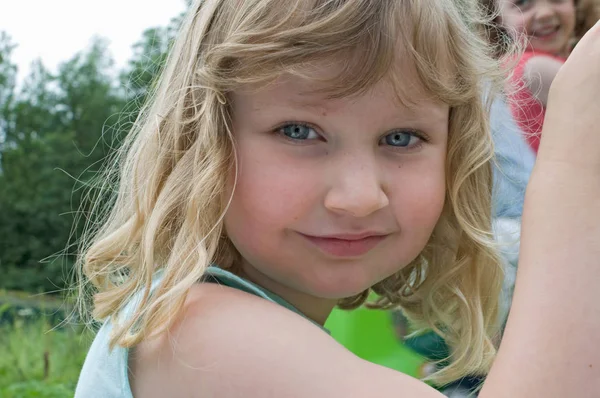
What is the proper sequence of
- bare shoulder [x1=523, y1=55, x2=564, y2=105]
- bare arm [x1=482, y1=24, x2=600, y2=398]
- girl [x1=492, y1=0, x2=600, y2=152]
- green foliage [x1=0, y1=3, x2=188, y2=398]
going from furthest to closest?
green foliage [x1=0, y1=3, x2=188, y2=398]
girl [x1=492, y1=0, x2=600, y2=152]
bare shoulder [x1=523, y1=55, x2=564, y2=105]
bare arm [x1=482, y1=24, x2=600, y2=398]

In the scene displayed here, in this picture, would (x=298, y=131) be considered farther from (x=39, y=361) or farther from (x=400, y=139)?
(x=39, y=361)

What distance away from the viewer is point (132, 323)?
1244mm

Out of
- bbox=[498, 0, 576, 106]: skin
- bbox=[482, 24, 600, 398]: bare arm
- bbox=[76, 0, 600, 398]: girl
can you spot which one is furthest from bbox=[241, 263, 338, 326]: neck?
bbox=[498, 0, 576, 106]: skin

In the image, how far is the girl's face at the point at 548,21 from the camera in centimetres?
315

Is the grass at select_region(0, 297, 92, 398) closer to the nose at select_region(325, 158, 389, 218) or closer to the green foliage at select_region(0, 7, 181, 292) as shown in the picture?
the nose at select_region(325, 158, 389, 218)

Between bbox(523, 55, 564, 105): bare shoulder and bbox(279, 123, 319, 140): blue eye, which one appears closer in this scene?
bbox(279, 123, 319, 140): blue eye

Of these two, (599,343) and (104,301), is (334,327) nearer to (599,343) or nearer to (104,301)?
(104,301)

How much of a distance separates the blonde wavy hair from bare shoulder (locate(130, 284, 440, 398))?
49mm

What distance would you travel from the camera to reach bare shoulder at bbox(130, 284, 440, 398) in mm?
1125

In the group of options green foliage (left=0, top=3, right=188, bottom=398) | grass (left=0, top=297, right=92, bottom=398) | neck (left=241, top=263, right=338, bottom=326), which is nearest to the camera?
neck (left=241, top=263, right=338, bottom=326)

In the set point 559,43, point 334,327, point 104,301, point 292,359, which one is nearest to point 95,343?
point 104,301

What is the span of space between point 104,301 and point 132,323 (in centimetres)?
22

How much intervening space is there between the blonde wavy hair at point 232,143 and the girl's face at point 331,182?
1.3 inches

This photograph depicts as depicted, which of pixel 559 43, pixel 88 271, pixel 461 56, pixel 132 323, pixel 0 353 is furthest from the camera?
pixel 0 353
